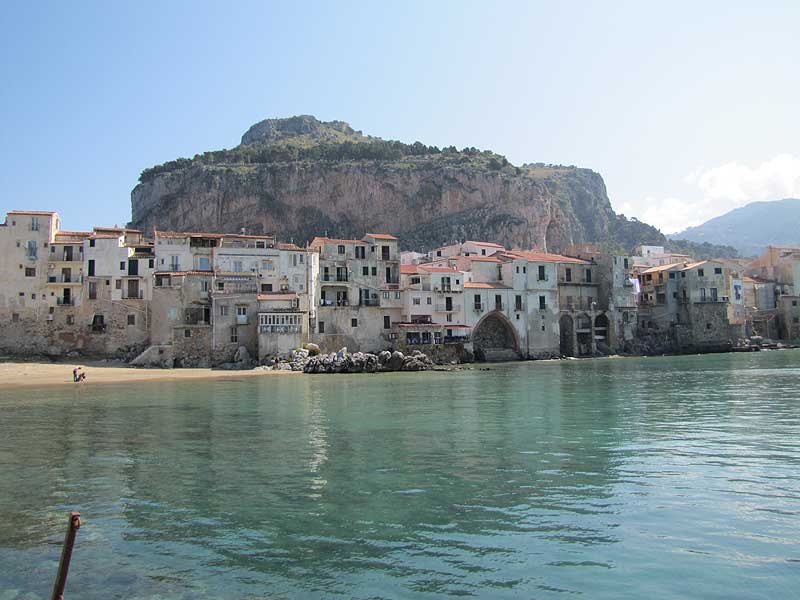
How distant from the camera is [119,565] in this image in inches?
392

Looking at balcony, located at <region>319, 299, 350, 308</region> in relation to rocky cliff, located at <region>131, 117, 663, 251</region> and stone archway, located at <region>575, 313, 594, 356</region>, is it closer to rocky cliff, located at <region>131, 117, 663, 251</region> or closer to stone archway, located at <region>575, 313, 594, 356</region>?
stone archway, located at <region>575, 313, 594, 356</region>

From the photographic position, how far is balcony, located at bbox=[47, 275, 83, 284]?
2363 inches

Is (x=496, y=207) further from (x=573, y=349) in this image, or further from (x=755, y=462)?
(x=755, y=462)

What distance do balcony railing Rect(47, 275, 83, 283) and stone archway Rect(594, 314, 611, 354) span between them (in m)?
53.9

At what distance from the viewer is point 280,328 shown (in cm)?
5778

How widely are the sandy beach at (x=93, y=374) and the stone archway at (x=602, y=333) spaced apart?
128 feet

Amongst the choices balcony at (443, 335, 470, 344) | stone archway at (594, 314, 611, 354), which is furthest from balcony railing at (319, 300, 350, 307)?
stone archway at (594, 314, 611, 354)

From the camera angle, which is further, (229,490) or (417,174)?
(417,174)

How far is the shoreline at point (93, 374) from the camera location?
1870 inches

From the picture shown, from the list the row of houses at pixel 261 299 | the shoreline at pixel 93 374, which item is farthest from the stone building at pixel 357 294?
the shoreline at pixel 93 374

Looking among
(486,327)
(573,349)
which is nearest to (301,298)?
(486,327)

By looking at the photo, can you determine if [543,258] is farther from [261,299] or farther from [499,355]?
[261,299]

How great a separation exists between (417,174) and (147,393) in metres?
96.0

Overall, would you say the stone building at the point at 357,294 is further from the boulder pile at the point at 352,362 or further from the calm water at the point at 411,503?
the calm water at the point at 411,503
